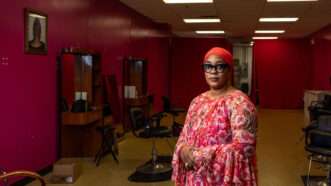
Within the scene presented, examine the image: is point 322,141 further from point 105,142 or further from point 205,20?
point 205,20

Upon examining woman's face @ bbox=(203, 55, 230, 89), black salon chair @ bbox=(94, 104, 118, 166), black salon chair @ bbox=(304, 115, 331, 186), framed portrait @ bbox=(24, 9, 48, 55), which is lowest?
black salon chair @ bbox=(94, 104, 118, 166)

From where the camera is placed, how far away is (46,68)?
5508 millimetres

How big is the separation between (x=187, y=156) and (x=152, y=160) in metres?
4.03

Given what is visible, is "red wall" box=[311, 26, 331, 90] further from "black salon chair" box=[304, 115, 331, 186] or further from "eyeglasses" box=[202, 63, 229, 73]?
"eyeglasses" box=[202, 63, 229, 73]

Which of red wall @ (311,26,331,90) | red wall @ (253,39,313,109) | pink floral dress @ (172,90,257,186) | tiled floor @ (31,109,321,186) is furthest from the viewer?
red wall @ (253,39,313,109)

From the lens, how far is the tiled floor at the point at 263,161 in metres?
5.25

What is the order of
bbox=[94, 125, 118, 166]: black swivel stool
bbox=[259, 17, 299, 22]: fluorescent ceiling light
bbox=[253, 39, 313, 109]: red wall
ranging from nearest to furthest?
bbox=[94, 125, 118, 166]: black swivel stool < bbox=[259, 17, 299, 22]: fluorescent ceiling light < bbox=[253, 39, 313, 109]: red wall

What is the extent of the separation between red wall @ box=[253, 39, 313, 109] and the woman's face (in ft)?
48.0

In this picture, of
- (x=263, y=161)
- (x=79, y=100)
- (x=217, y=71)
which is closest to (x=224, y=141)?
(x=217, y=71)

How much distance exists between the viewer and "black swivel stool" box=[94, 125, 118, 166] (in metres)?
6.27

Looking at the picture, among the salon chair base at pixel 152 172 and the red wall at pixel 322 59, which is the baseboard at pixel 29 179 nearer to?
the salon chair base at pixel 152 172

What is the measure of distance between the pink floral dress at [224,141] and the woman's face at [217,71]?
3.2 inches

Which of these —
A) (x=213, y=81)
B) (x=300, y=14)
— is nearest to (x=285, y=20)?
(x=300, y=14)

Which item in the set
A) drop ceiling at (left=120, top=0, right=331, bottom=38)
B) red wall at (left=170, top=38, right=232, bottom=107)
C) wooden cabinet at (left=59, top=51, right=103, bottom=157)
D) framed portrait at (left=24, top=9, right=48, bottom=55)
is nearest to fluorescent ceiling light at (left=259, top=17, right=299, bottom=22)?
drop ceiling at (left=120, top=0, right=331, bottom=38)
